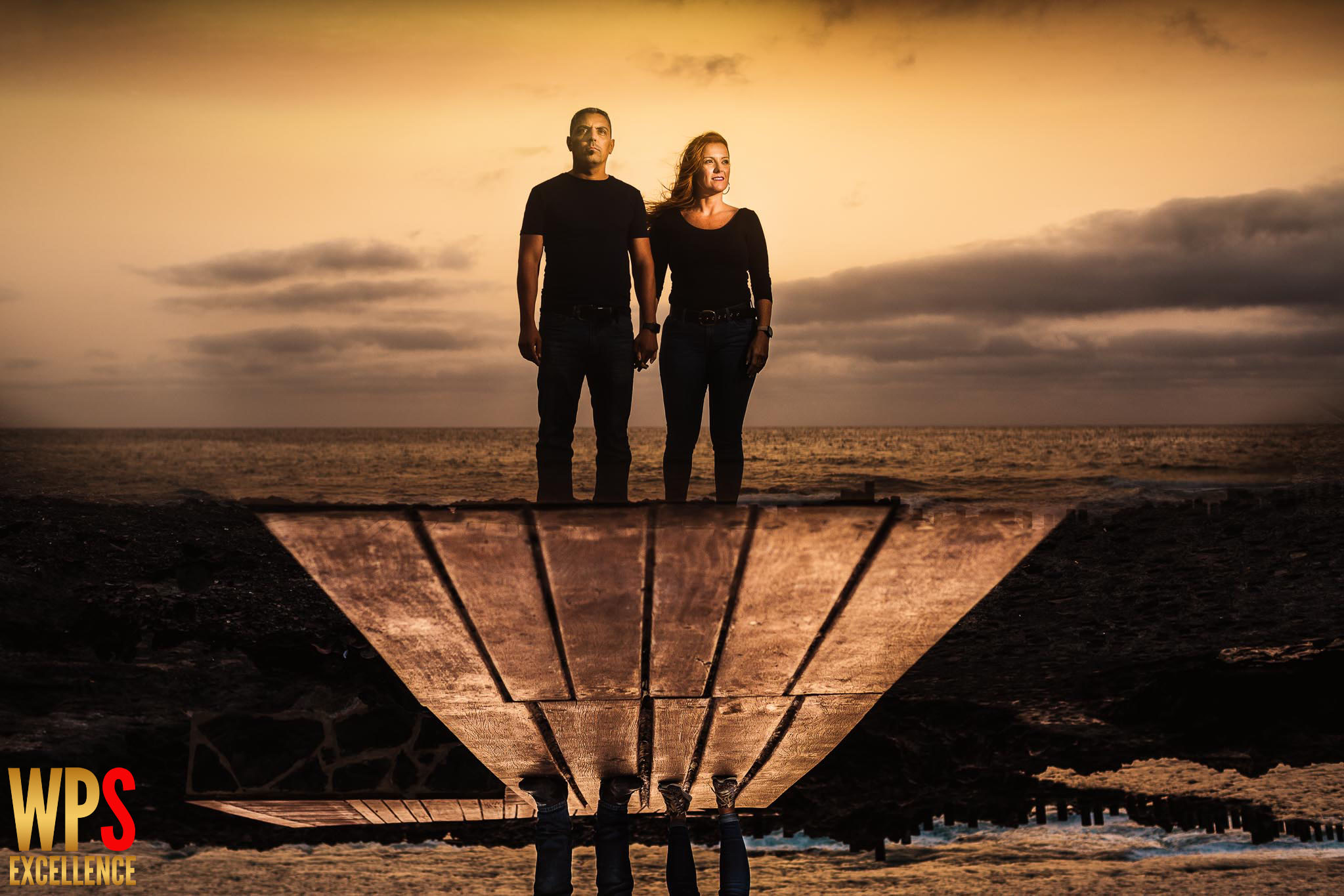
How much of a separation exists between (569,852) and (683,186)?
2.28 metres

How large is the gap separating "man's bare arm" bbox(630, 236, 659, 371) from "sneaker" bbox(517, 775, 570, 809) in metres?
1.44

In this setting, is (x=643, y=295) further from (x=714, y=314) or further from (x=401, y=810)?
(x=401, y=810)

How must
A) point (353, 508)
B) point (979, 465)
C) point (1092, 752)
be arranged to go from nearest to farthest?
point (353, 508) < point (1092, 752) < point (979, 465)

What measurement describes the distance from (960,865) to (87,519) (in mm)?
6708

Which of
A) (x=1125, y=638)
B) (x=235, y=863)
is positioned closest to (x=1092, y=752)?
(x=1125, y=638)

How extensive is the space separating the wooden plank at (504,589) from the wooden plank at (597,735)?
0.53 feet

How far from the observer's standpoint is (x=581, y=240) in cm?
310

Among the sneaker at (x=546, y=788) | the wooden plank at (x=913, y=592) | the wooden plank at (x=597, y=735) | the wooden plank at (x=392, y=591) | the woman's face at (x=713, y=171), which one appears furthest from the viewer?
the woman's face at (x=713, y=171)

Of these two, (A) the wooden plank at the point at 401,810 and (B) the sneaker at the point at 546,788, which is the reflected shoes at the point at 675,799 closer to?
(B) the sneaker at the point at 546,788

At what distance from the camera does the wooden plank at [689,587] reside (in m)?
1.88

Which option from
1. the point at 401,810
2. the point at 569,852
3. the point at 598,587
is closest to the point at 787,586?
the point at 598,587

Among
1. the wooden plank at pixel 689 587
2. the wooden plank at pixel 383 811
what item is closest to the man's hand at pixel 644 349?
the wooden plank at pixel 689 587

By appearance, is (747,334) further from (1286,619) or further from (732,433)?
(1286,619)

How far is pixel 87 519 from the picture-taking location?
429cm
